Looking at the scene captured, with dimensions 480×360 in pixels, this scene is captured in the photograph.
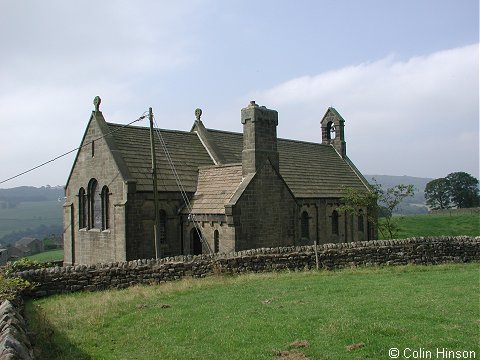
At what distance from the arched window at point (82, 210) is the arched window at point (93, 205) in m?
0.64

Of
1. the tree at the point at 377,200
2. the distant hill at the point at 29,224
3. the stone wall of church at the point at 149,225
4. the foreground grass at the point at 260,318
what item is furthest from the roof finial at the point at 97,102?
the distant hill at the point at 29,224

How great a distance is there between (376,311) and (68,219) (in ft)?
68.5

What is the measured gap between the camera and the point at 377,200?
32312mm

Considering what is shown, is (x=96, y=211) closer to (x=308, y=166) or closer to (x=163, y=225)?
(x=163, y=225)

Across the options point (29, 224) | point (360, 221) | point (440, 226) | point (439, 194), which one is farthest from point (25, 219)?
point (360, 221)

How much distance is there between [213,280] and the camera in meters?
17.3

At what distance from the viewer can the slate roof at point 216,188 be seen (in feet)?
74.4

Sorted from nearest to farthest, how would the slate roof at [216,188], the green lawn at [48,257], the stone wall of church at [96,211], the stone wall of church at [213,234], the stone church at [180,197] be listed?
1. the stone wall of church at [213,234]
2. the stone church at [180,197]
3. the slate roof at [216,188]
4. the stone wall of church at [96,211]
5. the green lawn at [48,257]

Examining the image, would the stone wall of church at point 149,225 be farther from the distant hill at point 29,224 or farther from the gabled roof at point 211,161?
the distant hill at point 29,224

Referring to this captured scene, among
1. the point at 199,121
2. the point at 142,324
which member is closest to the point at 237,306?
the point at 142,324

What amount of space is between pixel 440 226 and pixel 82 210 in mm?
41005

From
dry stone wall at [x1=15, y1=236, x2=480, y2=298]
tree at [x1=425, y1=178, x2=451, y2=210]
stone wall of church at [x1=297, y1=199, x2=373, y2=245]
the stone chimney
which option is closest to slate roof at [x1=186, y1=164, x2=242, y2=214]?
the stone chimney

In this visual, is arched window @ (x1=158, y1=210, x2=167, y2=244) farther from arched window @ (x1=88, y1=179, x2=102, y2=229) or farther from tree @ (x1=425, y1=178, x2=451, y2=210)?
tree @ (x1=425, y1=178, x2=451, y2=210)

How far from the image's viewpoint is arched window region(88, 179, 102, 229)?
82.1 feet
